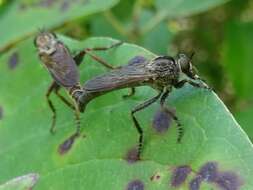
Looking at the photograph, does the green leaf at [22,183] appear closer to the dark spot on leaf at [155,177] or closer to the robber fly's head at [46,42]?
the dark spot on leaf at [155,177]

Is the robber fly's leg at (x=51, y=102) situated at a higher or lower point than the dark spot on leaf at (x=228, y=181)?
higher

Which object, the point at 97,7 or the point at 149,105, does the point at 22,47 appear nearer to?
the point at 97,7

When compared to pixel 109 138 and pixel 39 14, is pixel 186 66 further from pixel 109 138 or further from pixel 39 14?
pixel 39 14

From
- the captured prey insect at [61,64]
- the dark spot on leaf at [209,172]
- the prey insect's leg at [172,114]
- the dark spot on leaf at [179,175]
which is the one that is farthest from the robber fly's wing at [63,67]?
the dark spot on leaf at [209,172]

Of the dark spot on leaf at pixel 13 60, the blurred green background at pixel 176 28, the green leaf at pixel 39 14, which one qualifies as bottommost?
the blurred green background at pixel 176 28

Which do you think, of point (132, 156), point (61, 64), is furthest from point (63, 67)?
point (132, 156)

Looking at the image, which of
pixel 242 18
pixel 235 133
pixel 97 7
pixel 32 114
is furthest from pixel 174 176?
pixel 242 18

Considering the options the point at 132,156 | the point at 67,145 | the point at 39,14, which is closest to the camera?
the point at 132,156
